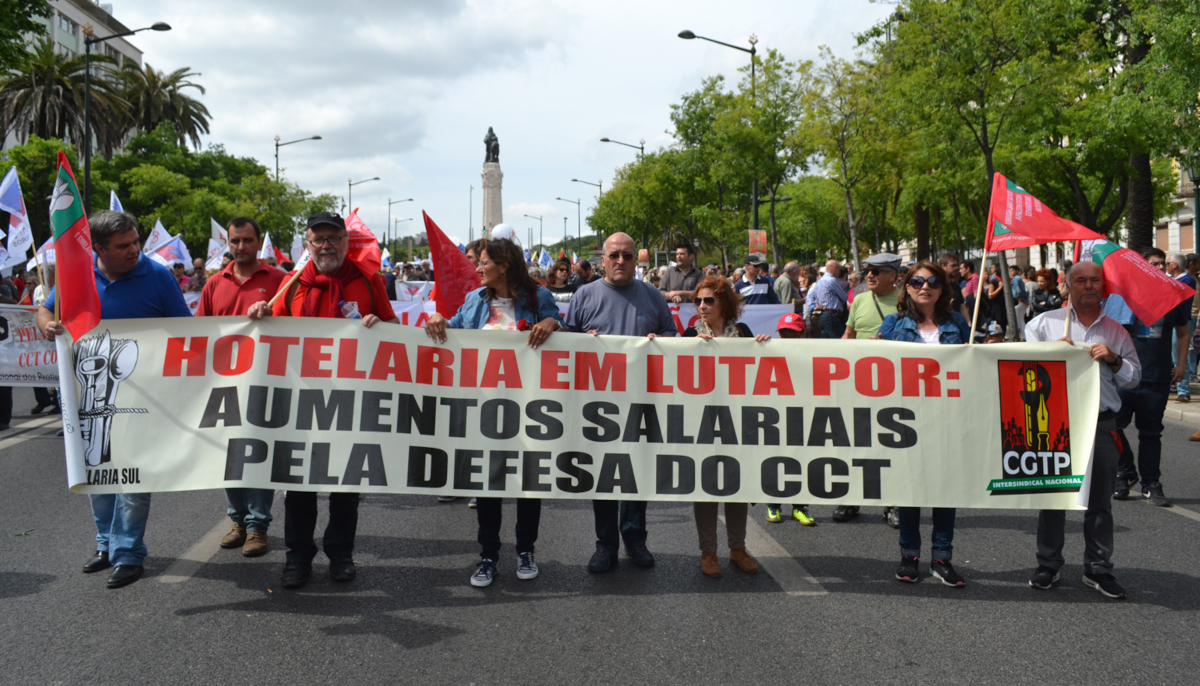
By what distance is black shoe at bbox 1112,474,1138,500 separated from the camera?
6926 mm

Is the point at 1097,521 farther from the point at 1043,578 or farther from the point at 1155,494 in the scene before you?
the point at 1155,494

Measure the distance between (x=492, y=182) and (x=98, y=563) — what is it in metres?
50.9

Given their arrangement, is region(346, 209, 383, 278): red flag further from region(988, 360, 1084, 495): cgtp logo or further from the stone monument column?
the stone monument column

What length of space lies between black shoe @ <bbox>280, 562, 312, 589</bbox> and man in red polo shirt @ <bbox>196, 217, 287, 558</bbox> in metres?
0.68

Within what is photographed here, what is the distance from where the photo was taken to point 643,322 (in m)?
5.08

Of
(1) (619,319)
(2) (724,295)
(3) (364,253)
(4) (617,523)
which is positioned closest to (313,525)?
(3) (364,253)

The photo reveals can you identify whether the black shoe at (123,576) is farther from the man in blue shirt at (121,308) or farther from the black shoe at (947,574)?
the black shoe at (947,574)

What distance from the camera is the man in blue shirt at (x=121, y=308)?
4766mm

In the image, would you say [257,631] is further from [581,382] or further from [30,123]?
[30,123]

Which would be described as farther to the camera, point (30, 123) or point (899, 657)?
point (30, 123)

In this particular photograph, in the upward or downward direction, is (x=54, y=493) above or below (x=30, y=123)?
below

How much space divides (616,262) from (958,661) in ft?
8.32

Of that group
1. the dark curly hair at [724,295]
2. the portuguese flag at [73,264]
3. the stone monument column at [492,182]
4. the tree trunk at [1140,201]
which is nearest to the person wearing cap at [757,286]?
the dark curly hair at [724,295]

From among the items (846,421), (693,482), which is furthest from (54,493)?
(846,421)
